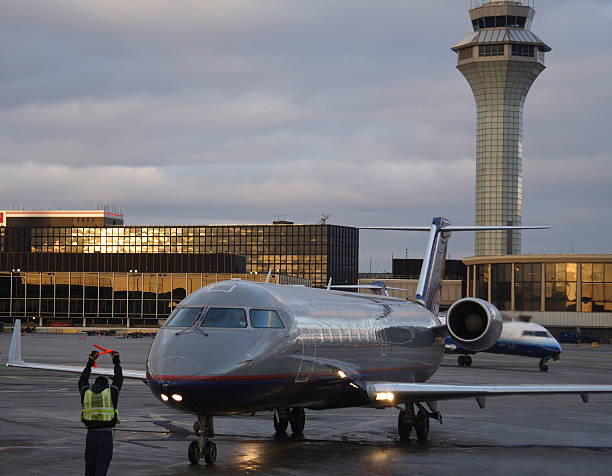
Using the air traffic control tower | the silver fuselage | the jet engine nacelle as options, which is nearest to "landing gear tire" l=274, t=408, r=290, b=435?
the silver fuselage

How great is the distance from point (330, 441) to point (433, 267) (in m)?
10.8

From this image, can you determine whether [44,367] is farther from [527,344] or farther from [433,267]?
[527,344]

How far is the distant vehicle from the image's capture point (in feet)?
164

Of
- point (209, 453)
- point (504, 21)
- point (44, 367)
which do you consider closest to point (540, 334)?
point (44, 367)

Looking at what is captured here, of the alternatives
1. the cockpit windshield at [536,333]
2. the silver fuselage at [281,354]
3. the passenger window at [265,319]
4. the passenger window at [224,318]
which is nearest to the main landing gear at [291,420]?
the silver fuselage at [281,354]

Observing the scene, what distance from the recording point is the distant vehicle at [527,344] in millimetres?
50031

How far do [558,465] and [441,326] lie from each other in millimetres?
8156

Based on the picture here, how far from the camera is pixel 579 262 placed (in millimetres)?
108688

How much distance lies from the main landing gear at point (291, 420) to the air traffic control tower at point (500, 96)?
6059 inches

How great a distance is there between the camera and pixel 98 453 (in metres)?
14.0

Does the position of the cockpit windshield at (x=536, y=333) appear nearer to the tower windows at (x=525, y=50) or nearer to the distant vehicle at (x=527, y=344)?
the distant vehicle at (x=527, y=344)

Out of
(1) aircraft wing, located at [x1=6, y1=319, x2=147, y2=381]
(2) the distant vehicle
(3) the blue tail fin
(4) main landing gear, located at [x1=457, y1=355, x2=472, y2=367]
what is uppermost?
(3) the blue tail fin

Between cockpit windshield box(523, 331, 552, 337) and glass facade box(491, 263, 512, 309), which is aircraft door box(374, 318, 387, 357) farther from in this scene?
glass facade box(491, 263, 512, 309)

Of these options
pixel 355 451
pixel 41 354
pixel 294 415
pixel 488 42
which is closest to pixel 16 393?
pixel 294 415
